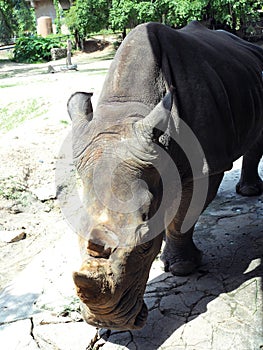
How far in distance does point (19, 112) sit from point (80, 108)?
8.99m

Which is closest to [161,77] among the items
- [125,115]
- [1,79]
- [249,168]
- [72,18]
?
[125,115]

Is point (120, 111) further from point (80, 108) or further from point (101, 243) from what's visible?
point (101, 243)

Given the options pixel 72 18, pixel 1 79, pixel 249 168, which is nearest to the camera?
pixel 249 168

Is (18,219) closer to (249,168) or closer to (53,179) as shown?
(53,179)

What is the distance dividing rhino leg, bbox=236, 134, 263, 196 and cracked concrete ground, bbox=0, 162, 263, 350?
0.79 metres

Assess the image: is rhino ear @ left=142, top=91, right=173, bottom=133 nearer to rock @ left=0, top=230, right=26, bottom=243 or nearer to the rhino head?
the rhino head

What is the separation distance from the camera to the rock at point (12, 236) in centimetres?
561

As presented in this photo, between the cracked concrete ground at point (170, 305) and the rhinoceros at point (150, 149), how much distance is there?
0.26 metres

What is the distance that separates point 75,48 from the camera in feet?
89.9

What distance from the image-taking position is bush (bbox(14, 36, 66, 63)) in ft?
87.7

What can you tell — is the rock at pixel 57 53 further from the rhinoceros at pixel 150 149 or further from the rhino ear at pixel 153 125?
the rhino ear at pixel 153 125

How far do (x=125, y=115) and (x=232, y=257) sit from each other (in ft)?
6.18

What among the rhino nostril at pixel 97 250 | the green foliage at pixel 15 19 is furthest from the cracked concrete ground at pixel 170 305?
the green foliage at pixel 15 19

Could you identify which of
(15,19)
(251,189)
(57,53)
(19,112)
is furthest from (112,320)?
(15,19)
